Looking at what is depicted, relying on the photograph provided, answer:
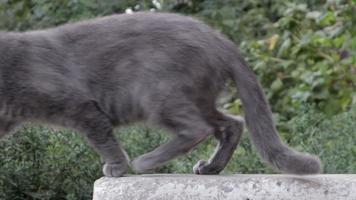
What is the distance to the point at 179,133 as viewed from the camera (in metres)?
4.44

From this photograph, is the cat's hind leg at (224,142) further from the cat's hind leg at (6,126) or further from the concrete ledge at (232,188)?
the cat's hind leg at (6,126)

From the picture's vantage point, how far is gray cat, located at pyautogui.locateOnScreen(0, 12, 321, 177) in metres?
4.38

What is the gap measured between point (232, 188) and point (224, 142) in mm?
495

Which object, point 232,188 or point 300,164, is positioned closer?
point 232,188

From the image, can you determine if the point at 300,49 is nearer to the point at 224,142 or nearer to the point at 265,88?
the point at 265,88

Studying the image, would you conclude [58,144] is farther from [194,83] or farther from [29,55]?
[194,83]

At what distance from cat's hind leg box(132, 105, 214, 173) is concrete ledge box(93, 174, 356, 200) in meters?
0.21

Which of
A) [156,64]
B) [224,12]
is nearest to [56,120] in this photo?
[156,64]

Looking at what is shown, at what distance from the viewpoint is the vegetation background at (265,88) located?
5.53m

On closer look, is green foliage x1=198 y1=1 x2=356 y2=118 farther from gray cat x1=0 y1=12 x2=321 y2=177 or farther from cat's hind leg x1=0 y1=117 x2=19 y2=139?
cat's hind leg x1=0 y1=117 x2=19 y2=139

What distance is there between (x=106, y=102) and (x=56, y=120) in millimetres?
253

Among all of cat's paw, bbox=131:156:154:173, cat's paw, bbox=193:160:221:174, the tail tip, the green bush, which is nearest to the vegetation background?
the green bush

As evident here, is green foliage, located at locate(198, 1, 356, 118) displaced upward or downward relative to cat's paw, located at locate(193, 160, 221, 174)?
downward

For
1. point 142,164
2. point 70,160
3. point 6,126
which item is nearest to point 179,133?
point 142,164
